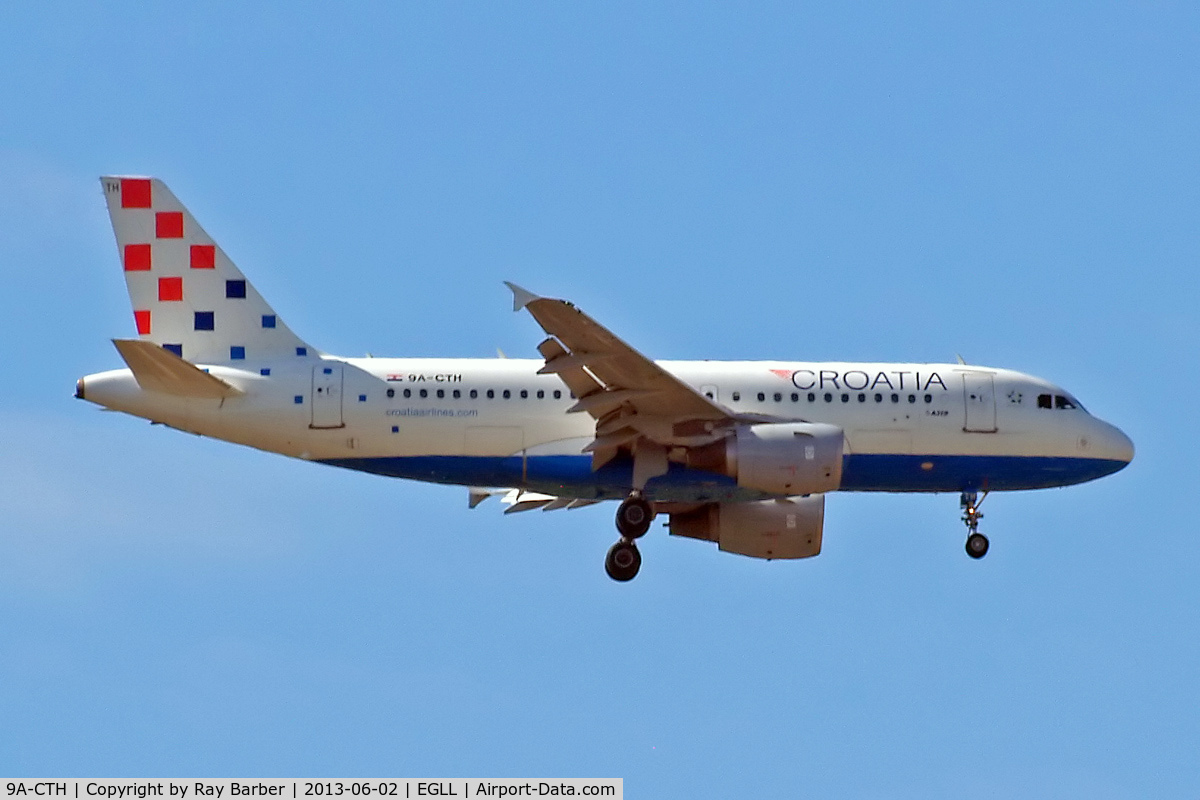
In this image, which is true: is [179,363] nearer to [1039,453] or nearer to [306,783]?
[306,783]

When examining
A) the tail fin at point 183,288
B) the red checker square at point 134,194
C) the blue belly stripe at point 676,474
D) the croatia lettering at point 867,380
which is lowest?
the blue belly stripe at point 676,474

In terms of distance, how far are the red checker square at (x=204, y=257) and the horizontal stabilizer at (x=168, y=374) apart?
2485mm

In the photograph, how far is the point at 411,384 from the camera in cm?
4022

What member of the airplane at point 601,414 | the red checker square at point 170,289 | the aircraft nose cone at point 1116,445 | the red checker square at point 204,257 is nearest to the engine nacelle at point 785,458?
the airplane at point 601,414

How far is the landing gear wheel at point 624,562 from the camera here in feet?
133

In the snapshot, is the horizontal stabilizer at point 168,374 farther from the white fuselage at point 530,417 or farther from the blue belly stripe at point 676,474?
the blue belly stripe at point 676,474

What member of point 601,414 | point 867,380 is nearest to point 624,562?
point 601,414

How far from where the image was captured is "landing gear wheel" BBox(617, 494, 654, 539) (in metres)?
40.1

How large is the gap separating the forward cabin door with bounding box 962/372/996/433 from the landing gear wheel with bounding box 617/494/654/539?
645 centimetres

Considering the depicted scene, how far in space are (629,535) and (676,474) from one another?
58.7 inches

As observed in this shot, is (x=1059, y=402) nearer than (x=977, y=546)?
No

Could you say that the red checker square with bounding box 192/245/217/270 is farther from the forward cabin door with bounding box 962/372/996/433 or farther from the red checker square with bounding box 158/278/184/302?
the forward cabin door with bounding box 962/372/996/433

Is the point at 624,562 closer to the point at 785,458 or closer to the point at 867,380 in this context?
the point at 785,458

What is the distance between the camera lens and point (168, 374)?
39188 mm
